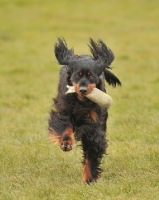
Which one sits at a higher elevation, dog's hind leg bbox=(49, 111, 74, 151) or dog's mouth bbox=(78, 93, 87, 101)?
dog's mouth bbox=(78, 93, 87, 101)

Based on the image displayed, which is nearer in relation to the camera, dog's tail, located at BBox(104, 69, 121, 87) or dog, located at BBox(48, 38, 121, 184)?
dog, located at BBox(48, 38, 121, 184)

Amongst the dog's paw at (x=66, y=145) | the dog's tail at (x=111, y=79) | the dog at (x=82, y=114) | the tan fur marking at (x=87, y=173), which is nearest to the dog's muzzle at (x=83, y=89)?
the dog at (x=82, y=114)

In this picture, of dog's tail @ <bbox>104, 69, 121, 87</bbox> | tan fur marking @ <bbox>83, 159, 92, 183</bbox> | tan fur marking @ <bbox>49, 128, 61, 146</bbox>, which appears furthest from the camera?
dog's tail @ <bbox>104, 69, 121, 87</bbox>

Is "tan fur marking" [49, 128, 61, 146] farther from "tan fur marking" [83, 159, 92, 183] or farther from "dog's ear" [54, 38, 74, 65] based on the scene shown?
"dog's ear" [54, 38, 74, 65]

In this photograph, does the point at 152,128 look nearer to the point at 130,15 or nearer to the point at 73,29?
the point at 73,29

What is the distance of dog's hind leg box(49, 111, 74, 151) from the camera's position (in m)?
5.84

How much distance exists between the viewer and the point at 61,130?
6.01 meters

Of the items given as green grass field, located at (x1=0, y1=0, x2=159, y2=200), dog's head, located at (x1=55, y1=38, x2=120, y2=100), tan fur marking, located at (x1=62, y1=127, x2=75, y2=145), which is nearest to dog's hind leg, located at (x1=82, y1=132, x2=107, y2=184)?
green grass field, located at (x1=0, y1=0, x2=159, y2=200)

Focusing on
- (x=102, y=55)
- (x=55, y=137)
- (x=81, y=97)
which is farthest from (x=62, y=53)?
(x=55, y=137)

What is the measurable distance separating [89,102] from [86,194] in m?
1.01

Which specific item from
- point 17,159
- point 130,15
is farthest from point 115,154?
point 130,15

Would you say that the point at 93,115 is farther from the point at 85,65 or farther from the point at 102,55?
the point at 102,55

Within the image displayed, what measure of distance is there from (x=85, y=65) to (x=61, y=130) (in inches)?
→ 27.0

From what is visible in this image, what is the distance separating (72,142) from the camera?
5.80 m
